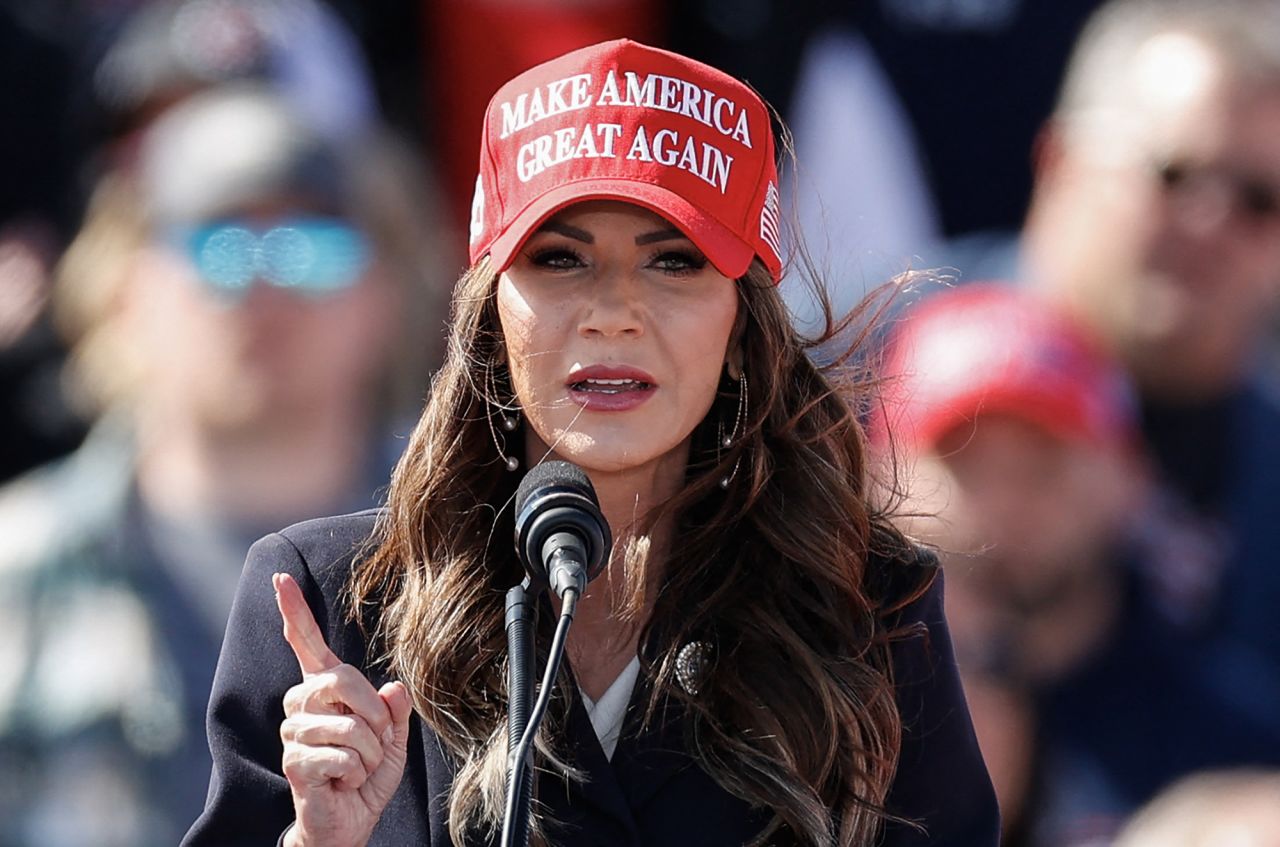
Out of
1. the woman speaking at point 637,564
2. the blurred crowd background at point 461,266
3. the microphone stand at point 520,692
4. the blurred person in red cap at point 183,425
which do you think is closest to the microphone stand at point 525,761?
the microphone stand at point 520,692

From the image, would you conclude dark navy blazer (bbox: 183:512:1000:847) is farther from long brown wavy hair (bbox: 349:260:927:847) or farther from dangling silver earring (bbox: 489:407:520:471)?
dangling silver earring (bbox: 489:407:520:471)

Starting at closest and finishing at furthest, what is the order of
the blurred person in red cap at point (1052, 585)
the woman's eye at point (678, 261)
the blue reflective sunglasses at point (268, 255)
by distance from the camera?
the woman's eye at point (678, 261) < the blurred person in red cap at point (1052, 585) < the blue reflective sunglasses at point (268, 255)

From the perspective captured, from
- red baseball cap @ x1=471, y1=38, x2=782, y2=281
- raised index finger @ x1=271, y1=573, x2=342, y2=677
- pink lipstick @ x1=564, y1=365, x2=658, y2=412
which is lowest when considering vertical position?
raised index finger @ x1=271, y1=573, x2=342, y2=677

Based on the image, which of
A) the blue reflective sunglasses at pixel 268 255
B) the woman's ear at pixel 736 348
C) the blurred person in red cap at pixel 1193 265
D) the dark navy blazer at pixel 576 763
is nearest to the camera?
the dark navy blazer at pixel 576 763

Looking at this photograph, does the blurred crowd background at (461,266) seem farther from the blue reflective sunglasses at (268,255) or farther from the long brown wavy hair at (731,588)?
the long brown wavy hair at (731,588)

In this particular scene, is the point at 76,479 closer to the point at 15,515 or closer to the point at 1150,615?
the point at 15,515

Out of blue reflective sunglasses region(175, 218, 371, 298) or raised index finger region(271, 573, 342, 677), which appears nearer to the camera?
raised index finger region(271, 573, 342, 677)

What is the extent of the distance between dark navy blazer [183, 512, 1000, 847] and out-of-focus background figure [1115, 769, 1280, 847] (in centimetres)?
210

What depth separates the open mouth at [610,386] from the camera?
2.61m

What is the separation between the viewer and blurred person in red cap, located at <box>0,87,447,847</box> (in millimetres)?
4848

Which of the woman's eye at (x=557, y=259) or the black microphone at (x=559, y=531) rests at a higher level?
the woman's eye at (x=557, y=259)

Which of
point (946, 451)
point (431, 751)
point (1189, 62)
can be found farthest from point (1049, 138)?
point (431, 751)

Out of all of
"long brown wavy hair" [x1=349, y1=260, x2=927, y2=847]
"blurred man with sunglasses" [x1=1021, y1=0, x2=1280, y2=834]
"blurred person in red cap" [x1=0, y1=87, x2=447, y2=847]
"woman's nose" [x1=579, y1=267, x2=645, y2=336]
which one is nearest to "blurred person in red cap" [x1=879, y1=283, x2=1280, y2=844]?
"blurred man with sunglasses" [x1=1021, y1=0, x2=1280, y2=834]

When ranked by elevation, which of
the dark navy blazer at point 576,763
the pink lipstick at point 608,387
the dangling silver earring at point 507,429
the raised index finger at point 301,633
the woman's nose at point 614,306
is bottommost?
the dark navy blazer at point 576,763
